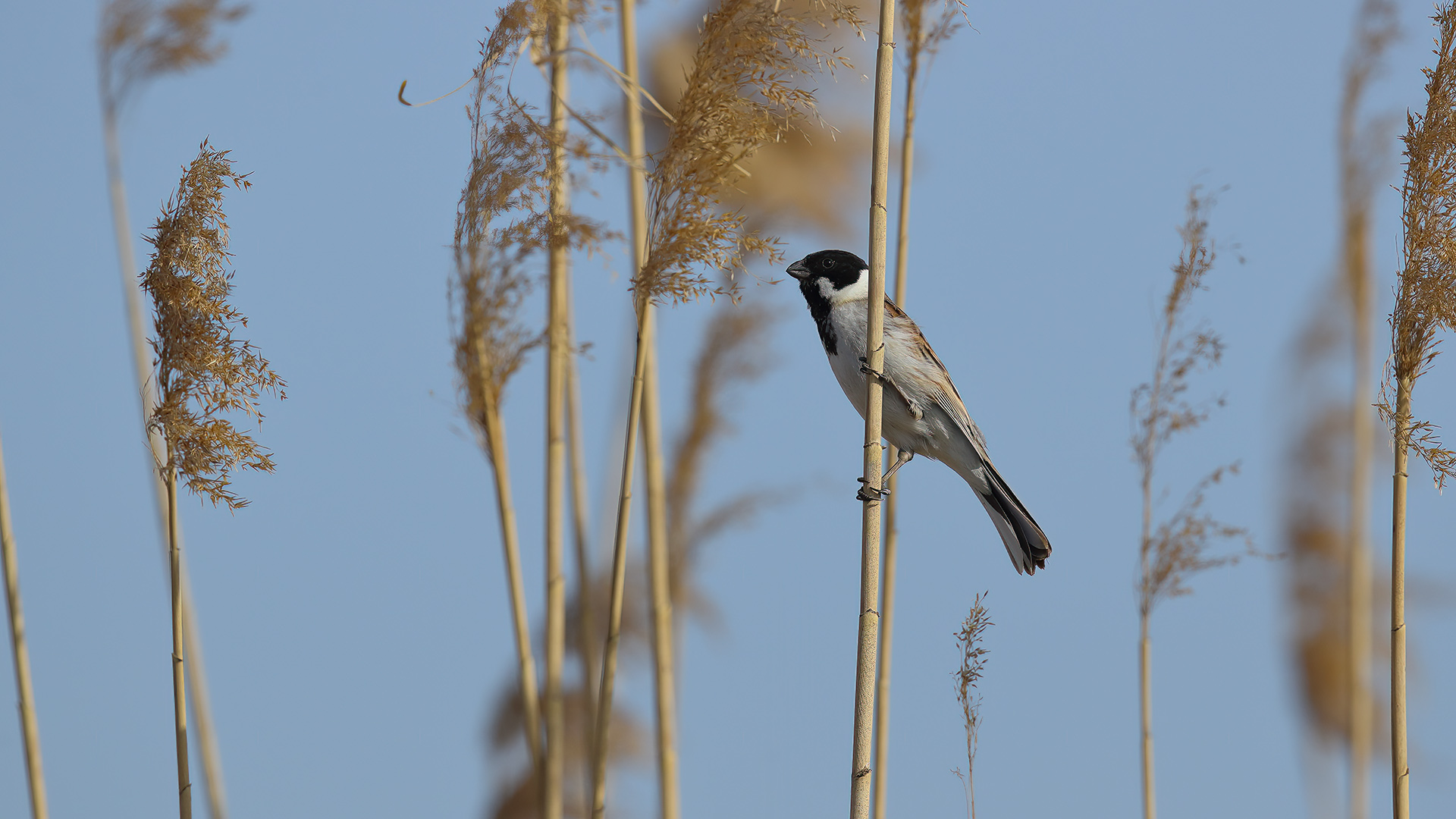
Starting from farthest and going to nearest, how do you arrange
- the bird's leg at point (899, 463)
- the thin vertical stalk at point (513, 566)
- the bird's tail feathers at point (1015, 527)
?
the bird's tail feathers at point (1015, 527) < the bird's leg at point (899, 463) < the thin vertical stalk at point (513, 566)

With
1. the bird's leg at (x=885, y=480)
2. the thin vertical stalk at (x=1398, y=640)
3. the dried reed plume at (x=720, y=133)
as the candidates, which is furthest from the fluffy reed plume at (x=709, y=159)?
the thin vertical stalk at (x=1398, y=640)

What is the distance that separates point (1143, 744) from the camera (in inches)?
115

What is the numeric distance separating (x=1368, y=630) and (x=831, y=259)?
250 cm

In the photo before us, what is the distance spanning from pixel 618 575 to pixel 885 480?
1.12m

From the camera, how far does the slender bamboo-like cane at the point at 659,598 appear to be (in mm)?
2352

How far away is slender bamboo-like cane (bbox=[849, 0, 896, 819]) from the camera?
79.6 inches

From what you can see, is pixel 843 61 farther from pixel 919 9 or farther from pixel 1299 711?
pixel 1299 711

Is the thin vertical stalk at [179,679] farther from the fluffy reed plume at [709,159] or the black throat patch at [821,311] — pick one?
the black throat patch at [821,311]

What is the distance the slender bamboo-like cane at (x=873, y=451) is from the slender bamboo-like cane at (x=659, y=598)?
1.62ft

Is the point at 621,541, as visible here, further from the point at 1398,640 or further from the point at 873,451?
the point at 1398,640

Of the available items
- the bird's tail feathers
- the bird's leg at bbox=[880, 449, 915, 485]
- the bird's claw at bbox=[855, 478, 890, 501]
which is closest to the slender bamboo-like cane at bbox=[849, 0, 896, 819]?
the bird's claw at bbox=[855, 478, 890, 501]

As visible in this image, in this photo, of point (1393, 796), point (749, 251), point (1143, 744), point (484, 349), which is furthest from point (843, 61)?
point (1143, 744)

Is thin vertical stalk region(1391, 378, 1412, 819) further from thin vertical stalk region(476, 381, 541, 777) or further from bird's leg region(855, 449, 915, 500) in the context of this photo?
Result: thin vertical stalk region(476, 381, 541, 777)

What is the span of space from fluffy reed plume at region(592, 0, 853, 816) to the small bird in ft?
3.21
